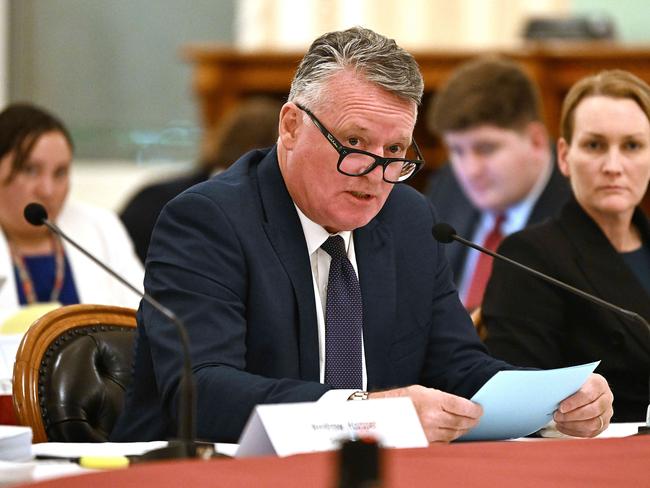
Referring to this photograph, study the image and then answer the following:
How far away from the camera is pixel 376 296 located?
98.9 inches

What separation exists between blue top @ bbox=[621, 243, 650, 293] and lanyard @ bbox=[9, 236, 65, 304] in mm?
2037

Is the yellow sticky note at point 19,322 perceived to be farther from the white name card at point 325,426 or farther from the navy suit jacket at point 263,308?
the white name card at point 325,426

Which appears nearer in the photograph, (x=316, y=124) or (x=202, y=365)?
(x=202, y=365)

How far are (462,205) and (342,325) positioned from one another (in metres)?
2.52

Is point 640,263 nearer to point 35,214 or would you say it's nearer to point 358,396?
point 358,396

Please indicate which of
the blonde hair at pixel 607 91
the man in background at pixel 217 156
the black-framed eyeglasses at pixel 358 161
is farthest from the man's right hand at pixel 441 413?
the man in background at pixel 217 156

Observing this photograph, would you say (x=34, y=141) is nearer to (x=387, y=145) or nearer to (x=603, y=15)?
(x=387, y=145)

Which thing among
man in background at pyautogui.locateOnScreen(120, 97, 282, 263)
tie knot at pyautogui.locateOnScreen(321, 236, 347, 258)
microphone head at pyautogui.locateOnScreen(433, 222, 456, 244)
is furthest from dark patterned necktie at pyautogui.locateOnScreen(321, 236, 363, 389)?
man in background at pyautogui.locateOnScreen(120, 97, 282, 263)

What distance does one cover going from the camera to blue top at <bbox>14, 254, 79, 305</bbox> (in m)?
4.34

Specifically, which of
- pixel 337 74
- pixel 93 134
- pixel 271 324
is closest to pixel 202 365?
pixel 271 324

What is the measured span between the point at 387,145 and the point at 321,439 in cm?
74

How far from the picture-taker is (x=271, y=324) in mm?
2340

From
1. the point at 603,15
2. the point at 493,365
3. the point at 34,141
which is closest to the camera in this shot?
the point at 493,365

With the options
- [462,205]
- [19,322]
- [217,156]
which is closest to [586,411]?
[19,322]
